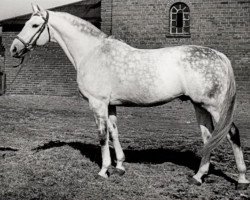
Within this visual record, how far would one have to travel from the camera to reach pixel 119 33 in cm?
1747

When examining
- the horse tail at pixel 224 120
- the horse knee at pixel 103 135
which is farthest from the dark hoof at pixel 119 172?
the horse tail at pixel 224 120

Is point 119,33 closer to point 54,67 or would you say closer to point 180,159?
point 54,67

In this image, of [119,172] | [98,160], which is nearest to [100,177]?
[119,172]

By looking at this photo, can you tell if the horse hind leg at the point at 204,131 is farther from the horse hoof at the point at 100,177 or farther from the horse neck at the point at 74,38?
the horse neck at the point at 74,38

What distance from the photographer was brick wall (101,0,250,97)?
16.2 m

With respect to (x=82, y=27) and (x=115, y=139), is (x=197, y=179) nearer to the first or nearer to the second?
(x=115, y=139)

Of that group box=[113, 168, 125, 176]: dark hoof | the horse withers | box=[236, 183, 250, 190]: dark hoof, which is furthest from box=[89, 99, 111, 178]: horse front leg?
box=[236, 183, 250, 190]: dark hoof

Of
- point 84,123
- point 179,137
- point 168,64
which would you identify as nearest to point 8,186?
point 168,64

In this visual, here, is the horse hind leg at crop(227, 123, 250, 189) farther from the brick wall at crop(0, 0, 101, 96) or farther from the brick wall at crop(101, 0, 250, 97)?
the brick wall at crop(0, 0, 101, 96)

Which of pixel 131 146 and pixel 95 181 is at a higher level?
pixel 95 181

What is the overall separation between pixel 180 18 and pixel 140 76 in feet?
41.6

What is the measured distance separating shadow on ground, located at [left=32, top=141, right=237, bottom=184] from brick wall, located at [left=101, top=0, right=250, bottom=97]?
988cm

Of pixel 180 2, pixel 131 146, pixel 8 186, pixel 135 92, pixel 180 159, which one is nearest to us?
pixel 8 186

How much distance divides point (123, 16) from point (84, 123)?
7661mm
